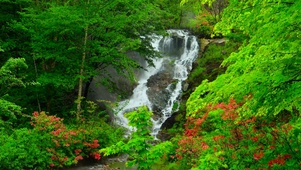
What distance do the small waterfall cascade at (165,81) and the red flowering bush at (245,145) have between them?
8.83 metres

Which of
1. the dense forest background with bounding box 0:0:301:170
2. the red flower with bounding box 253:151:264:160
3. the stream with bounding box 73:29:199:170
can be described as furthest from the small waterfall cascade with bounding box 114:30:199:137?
the red flower with bounding box 253:151:264:160

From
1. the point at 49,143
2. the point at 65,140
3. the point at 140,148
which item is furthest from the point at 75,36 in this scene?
the point at 140,148

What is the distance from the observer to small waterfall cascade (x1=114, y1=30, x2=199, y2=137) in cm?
2048

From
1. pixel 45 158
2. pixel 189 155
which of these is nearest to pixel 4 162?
pixel 45 158

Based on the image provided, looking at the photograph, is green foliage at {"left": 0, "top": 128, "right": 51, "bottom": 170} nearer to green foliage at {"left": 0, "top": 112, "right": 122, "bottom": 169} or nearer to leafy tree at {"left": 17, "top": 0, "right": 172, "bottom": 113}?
green foliage at {"left": 0, "top": 112, "right": 122, "bottom": 169}

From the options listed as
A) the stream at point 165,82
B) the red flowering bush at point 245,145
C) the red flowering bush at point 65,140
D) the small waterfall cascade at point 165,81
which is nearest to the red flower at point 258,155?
the red flowering bush at point 245,145

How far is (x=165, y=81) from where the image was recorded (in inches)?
928

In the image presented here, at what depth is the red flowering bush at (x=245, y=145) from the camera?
4.94 meters

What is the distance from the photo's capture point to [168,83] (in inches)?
912

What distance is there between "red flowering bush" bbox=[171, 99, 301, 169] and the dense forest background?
0.03 metres

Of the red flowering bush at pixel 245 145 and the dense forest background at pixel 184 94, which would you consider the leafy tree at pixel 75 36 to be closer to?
the dense forest background at pixel 184 94

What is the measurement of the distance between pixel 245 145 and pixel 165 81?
1657 cm

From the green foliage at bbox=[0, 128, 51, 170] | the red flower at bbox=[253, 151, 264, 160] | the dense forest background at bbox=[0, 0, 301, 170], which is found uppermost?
the dense forest background at bbox=[0, 0, 301, 170]

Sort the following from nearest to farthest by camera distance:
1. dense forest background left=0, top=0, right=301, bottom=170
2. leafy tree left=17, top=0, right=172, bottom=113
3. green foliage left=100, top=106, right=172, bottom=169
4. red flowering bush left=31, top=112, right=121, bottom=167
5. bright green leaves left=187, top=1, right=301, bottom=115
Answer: bright green leaves left=187, top=1, right=301, bottom=115 < dense forest background left=0, top=0, right=301, bottom=170 < green foliage left=100, top=106, right=172, bottom=169 < red flowering bush left=31, top=112, right=121, bottom=167 < leafy tree left=17, top=0, right=172, bottom=113
